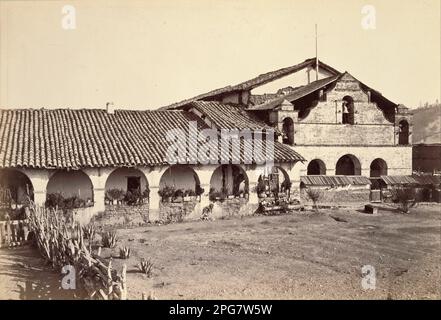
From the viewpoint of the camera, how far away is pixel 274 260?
550 inches

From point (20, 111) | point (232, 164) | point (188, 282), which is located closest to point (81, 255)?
point (188, 282)

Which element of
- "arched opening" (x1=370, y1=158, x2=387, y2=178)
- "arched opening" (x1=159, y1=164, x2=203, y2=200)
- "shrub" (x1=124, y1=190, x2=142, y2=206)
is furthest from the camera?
"arched opening" (x1=370, y1=158, x2=387, y2=178)

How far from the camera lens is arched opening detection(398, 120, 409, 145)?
28844 millimetres

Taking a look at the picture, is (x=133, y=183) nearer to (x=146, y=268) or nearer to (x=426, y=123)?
(x=146, y=268)

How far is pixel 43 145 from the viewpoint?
20.6 m

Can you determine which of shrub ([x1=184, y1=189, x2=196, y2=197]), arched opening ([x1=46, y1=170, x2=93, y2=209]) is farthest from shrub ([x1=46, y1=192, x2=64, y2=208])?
shrub ([x1=184, y1=189, x2=196, y2=197])

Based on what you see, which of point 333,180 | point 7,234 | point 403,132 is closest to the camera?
point 7,234

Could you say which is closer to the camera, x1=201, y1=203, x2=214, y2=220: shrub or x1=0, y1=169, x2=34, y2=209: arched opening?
x1=0, y1=169, x2=34, y2=209: arched opening

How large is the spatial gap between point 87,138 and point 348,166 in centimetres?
1486

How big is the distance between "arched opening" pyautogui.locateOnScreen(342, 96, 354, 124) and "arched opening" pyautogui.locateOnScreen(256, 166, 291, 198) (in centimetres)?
569

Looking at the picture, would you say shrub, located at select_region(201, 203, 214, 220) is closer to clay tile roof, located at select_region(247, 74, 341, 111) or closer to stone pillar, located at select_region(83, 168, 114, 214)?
stone pillar, located at select_region(83, 168, 114, 214)

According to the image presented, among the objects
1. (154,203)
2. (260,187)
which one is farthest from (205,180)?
(260,187)

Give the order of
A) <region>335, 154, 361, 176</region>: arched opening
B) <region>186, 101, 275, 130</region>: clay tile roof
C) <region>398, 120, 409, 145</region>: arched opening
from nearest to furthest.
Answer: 1. <region>186, 101, 275, 130</region>: clay tile roof
2. <region>335, 154, 361, 176</region>: arched opening
3. <region>398, 120, 409, 145</region>: arched opening
